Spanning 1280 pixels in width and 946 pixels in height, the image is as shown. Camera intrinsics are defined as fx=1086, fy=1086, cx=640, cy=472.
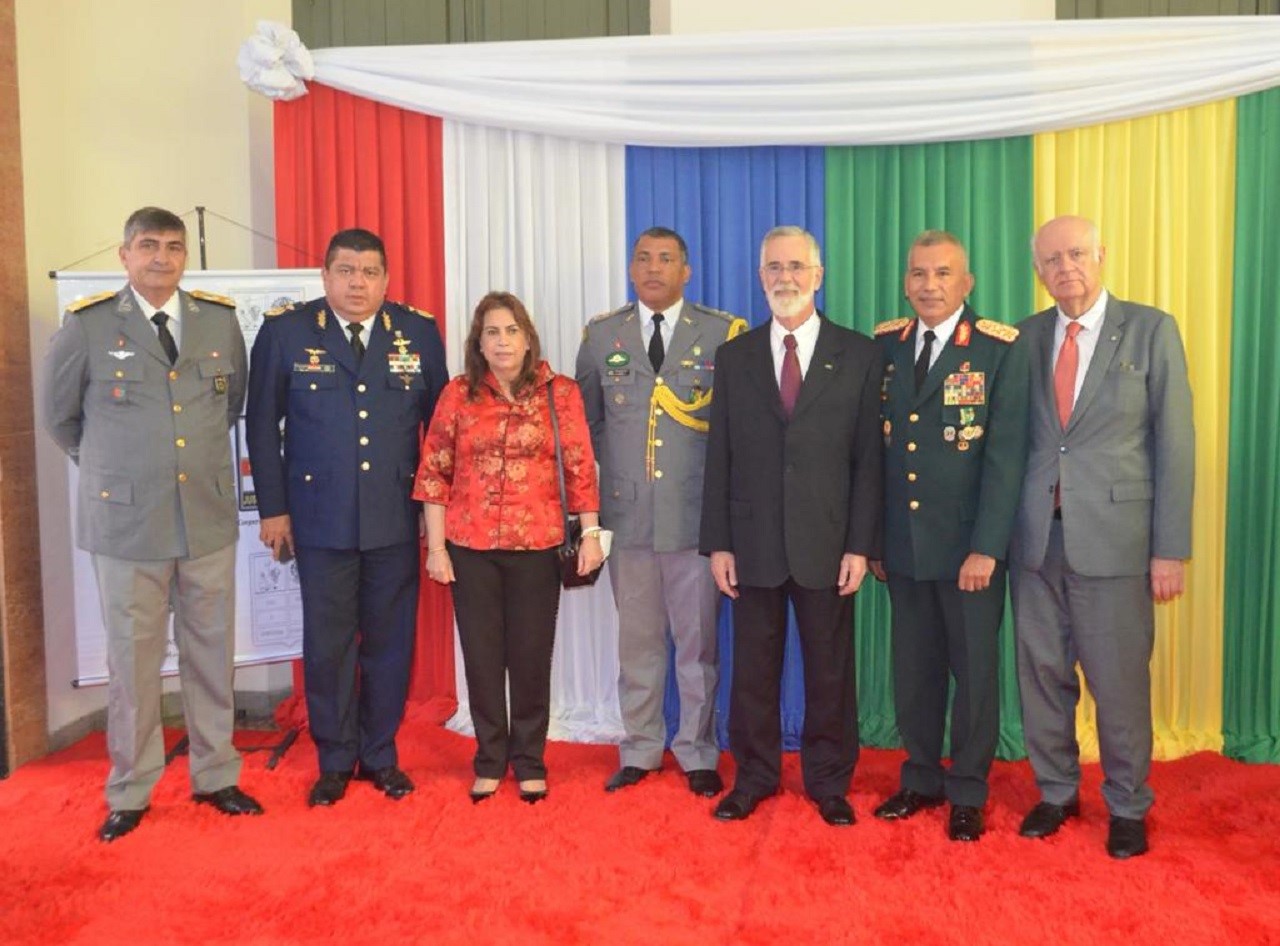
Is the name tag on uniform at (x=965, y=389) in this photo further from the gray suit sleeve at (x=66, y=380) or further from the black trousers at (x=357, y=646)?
the gray suit sleeve at (x=66, y=380)

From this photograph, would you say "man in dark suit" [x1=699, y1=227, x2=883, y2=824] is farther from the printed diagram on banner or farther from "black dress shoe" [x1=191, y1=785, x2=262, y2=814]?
the printed diagram on banner

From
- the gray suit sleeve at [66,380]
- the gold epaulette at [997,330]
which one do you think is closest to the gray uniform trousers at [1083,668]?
the gold epaulette at [997,330]

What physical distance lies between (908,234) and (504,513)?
1.75 m

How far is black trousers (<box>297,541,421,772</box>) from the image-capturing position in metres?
3.29

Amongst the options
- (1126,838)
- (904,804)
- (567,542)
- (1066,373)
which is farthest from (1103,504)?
(567,542)

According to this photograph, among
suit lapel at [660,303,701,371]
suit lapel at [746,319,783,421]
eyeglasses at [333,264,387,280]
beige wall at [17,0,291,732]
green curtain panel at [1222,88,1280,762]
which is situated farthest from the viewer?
beige wall at [17,0,291,732]

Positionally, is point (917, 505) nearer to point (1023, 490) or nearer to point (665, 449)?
point (1023, 490)

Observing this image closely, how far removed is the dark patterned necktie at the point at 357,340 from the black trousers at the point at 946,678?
170 centimetres

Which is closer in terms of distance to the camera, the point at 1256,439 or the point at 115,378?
the point at 115,378

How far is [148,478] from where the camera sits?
3.05 metres

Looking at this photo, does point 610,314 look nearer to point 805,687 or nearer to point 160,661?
point 805,687

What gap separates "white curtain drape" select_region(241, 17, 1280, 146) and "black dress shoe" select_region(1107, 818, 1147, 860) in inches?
86.7

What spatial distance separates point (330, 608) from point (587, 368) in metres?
1.09

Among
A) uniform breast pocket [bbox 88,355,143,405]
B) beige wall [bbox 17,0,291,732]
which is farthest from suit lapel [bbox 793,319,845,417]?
beige wall [bbox 17,0,291,732]
